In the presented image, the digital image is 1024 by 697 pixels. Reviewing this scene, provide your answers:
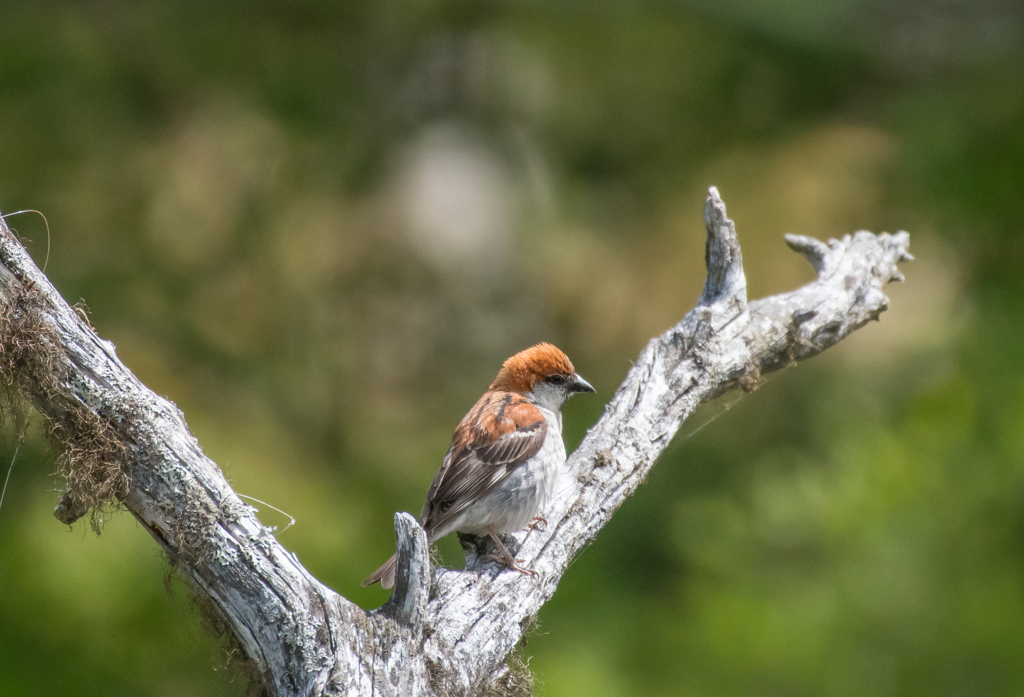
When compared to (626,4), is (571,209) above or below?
below

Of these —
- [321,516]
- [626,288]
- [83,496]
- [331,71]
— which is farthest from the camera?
[331,71]

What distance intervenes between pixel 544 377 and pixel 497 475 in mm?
791

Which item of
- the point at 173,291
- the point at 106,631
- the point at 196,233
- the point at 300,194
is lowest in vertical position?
the point at 106,631

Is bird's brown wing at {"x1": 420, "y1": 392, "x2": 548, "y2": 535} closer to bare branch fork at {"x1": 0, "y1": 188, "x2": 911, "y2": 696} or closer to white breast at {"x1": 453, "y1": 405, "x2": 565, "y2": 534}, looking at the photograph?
white breast at {"x1": 453, "y1": 405, "x2": 565, "y2": 534}

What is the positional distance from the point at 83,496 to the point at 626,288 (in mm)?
6108

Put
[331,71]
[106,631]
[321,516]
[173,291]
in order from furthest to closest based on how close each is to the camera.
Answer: [331,71] < [173,291] < [321,516] < [106,631]

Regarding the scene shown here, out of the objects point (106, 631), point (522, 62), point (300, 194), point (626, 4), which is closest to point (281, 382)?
point (300, 194)

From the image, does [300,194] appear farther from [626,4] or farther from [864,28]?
[864,28]

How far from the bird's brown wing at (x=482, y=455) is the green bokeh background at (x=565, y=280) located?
6.79 feet

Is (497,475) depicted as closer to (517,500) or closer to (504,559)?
(517,500)

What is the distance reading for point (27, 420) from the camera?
7.95 ft

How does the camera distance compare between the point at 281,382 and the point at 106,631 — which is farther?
the point at 281,382

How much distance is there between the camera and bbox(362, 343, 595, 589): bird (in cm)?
341

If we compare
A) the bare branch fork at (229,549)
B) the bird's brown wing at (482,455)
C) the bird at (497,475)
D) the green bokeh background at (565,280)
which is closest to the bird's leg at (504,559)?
the bird at (497,475)
